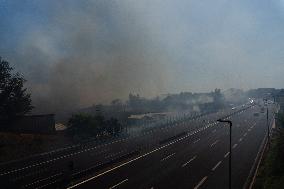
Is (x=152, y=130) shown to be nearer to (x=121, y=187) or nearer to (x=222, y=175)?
(x=222, y=175)

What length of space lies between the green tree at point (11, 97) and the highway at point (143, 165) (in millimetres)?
20943

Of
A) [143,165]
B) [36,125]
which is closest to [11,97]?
[36,125]

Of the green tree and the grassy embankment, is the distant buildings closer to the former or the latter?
the green tree

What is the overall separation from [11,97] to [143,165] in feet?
139

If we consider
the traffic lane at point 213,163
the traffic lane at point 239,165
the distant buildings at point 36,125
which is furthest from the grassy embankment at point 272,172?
the distant buildings at point 36,125

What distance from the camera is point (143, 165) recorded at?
45.4 metres

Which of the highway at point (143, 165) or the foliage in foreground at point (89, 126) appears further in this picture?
the foliage in foreground at point (89, 126)

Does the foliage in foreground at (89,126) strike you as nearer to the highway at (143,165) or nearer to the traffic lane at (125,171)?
the highway at (143,165)

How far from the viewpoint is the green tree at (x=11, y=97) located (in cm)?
7419

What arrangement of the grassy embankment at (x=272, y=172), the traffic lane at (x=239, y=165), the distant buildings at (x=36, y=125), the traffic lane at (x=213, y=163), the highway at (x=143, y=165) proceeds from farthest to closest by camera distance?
the distant buildings at (x=36, y=125) < the traffic lane at (x=239, y=165) < the traffic lane at (x=213, y=163) < the highway at (x=143, y=165) < the grassy embankment at (x=272, y=172)

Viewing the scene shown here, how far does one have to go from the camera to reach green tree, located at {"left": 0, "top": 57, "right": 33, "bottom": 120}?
74.2 m

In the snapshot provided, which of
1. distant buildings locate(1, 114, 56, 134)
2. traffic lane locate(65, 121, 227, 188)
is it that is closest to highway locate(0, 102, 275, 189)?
traffic lane locate(65, 121, 227, 188)

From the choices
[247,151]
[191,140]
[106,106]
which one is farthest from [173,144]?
[106,106]

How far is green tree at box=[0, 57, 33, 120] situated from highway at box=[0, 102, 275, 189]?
20.9 m
